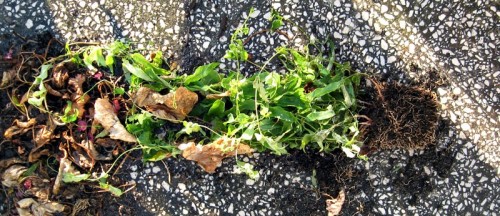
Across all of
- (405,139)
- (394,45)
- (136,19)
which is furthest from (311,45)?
(136,19)

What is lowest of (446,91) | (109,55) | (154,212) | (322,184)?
(154,212)

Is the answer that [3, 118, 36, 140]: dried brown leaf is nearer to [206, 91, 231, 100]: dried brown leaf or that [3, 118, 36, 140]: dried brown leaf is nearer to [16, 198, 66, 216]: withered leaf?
[16, 198, 66, 216]: withered leaf

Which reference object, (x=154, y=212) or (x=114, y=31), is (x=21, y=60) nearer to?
(x=114, y=31)

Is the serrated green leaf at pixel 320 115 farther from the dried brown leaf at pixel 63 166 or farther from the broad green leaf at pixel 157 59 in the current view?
the dried brown leaf at pixel 63 166

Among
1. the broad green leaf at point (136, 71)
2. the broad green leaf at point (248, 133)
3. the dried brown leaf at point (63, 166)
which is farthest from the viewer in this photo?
the dried brown leaf at point (63, 166)

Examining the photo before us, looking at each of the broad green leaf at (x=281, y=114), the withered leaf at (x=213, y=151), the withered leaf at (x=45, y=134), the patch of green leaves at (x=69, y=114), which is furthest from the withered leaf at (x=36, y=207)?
the broad green leaf at (x=281, y=114)
